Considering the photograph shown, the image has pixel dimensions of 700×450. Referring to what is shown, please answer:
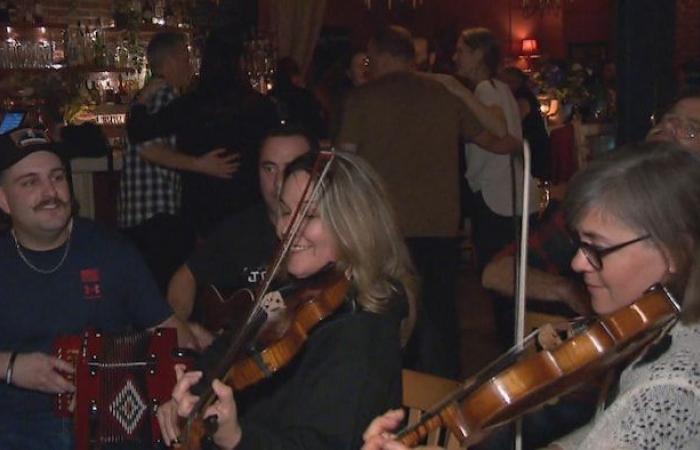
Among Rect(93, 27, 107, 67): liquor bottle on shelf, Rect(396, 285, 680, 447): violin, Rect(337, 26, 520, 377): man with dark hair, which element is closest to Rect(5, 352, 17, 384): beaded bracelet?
Rect(396, 285, 680, 447): violin

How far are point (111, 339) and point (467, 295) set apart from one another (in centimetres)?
422

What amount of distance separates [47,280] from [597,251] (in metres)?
1.48

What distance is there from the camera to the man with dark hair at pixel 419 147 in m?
4.17

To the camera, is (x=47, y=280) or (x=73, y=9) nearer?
(x=47, y=280)

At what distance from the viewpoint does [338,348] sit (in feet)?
6.93

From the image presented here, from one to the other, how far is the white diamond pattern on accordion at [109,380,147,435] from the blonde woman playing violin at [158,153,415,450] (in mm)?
357

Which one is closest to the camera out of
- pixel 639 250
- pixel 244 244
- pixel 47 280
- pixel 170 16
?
pixel 639 250

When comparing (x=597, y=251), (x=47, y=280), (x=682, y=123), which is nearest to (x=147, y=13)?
(x=47, y=280)

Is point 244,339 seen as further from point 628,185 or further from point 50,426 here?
point 50,426

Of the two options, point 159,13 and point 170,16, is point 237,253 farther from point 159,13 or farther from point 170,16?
point 170,16

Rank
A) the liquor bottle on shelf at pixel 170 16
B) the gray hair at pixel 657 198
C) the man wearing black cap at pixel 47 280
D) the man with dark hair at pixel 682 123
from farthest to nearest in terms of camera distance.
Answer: the liquor bottle on shelf at pixel 170 16 < the man with dark hair at pixel 682 123 < the man wearing black cap at pixel 47 280 < the gray hair at pixel 657 198

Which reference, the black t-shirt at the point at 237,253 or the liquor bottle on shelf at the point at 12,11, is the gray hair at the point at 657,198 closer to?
the black t-shirt at the point at 237,253

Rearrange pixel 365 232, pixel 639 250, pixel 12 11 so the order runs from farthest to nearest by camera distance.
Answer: pixel 12 11
pixel 365 232
pixel 639 250

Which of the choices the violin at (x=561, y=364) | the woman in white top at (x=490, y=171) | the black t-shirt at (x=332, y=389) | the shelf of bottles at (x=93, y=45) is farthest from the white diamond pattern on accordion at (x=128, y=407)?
the shelf of bottles at (x=93, y=45)
